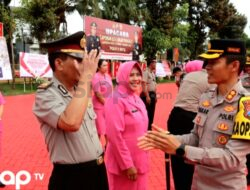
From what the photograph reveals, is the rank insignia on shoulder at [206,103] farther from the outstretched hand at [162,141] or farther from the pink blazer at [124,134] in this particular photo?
the pink blazer at [124,134]

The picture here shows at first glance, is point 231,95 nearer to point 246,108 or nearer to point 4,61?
point 246,108

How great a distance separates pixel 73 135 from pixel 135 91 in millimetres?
1248

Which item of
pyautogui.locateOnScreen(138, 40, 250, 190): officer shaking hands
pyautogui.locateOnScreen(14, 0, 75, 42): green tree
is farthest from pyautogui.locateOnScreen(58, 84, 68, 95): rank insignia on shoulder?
pyautogui.locateOnScreen(14, 0, 75, 42): green tree

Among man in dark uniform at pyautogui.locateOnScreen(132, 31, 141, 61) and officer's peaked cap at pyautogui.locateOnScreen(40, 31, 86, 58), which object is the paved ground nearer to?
officer's peaked cap at pyautogui.locateOnScreen(40, 31, 86, 58)

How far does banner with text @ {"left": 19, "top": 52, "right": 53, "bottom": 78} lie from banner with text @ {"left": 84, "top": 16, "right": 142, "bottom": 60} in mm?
2923

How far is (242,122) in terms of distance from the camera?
1923 mm

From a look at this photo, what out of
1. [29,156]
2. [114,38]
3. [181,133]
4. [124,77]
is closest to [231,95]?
[124,77]

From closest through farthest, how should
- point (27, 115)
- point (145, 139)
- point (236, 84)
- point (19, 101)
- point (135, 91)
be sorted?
point (145, 139) → point (236, 84) → point (135, 91) → point (27, 115) → point (19, 101)

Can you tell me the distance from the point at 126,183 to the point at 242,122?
1473mm

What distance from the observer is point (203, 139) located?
2.20 meters

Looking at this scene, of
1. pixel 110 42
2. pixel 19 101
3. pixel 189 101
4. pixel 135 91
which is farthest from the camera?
pixel 110 42

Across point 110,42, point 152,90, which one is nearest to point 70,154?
point 152,90

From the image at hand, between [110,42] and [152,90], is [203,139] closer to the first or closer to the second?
[152,90]

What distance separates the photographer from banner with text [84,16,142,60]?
16.2 metres
